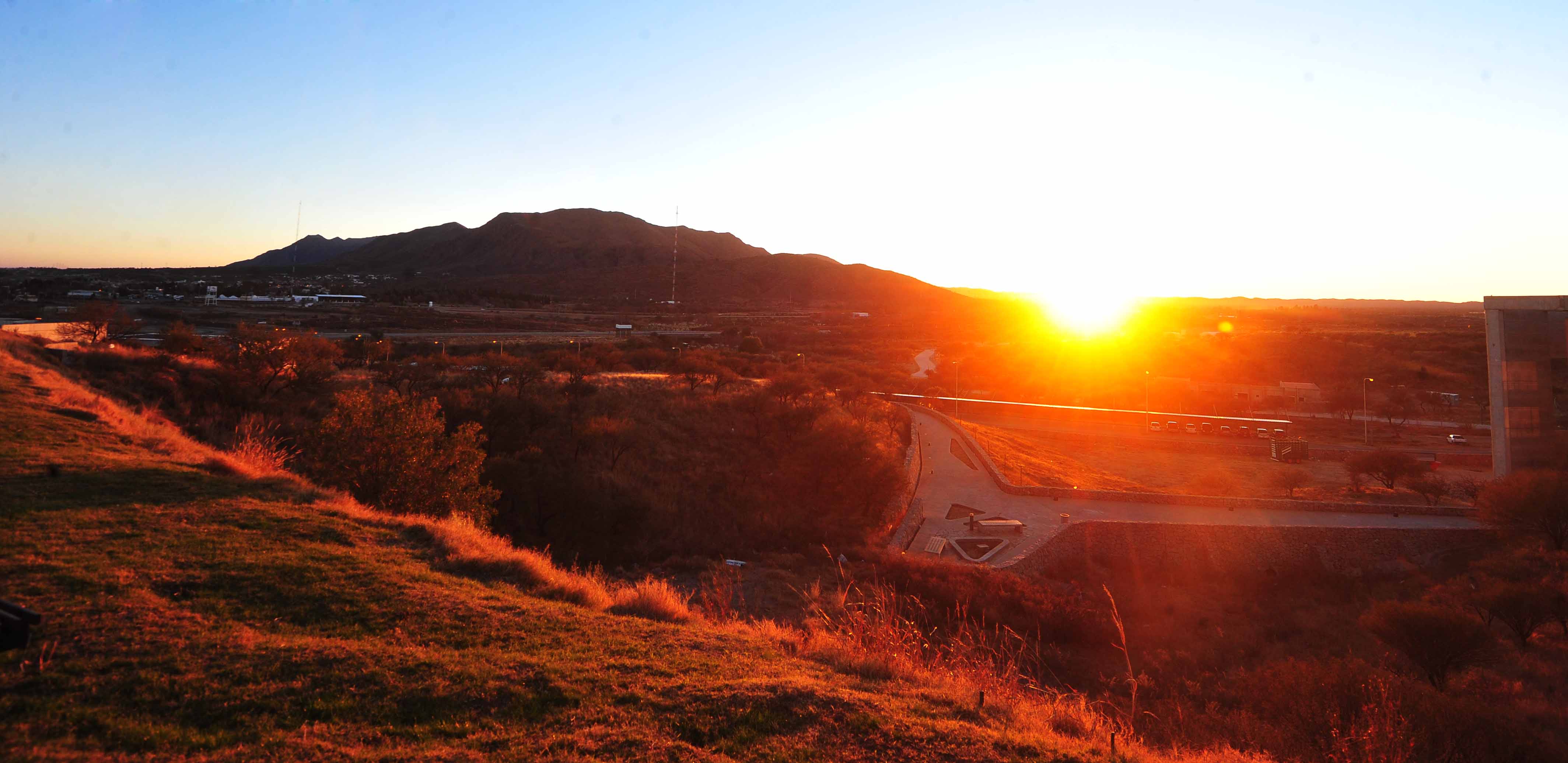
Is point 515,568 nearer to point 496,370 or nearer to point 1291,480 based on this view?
point 496,370

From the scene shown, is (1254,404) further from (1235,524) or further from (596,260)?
(596,260)

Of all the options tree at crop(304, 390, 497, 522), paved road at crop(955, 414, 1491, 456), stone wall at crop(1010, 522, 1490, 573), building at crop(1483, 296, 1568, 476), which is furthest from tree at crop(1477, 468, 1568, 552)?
tree at crop(304, 390, 497, 522)

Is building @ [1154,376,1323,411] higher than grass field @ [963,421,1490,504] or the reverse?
higher

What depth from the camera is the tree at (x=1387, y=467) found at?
108ft

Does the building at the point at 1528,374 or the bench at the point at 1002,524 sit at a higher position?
the building at the point at 1528,374

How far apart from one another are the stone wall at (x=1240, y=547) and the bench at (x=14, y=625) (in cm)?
2329

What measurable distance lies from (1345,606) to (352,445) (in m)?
27.4

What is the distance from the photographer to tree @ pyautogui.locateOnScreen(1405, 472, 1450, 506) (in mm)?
29211

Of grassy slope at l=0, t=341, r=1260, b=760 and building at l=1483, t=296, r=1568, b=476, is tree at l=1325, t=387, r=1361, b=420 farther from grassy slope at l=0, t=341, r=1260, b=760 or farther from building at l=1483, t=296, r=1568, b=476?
grassy slope at l=0, t=341, r=1260, b=760

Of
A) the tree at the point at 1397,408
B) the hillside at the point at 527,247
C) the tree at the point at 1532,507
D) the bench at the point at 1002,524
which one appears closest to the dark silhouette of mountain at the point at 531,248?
the hillside at the point at 527,247

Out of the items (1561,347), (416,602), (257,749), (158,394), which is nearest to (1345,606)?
(1561,347)

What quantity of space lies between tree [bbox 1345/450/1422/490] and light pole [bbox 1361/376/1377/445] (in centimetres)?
1320

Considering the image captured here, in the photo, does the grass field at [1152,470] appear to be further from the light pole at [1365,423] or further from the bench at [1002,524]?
the light pole at [1365,423]

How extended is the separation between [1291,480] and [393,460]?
38683 millimetres
